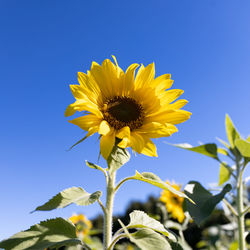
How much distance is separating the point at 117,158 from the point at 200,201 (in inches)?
30.0

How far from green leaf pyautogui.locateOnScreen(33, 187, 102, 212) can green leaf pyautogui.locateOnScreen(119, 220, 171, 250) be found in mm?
228

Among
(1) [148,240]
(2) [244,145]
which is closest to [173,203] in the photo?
(2) [244,145]

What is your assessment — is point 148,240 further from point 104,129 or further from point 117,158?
point 104,129

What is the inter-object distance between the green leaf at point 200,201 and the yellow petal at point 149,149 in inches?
16.2

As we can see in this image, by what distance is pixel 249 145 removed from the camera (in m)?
2.16

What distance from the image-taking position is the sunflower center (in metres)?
1.91

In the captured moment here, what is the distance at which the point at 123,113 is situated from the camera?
6.50ft

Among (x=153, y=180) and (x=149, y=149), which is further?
(x=149, y=149)

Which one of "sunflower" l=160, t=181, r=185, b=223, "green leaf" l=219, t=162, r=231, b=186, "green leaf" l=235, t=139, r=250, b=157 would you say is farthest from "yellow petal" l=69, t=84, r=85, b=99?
"sunflower" l=160, t=181, r=185, b=223

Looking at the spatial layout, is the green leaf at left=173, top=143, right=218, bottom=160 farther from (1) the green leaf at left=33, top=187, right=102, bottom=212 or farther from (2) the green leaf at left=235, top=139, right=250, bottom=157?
(1) the green leaf at left=33, top=187, right=102, bottom=212

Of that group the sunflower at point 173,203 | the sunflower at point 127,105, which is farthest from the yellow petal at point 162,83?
the sunflower at point 173,203

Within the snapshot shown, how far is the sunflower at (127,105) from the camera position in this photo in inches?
66.2

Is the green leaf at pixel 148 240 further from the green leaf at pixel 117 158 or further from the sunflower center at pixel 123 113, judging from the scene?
the sunflower center at pixel 123 113

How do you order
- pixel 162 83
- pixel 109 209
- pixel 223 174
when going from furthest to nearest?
pixel 223 174, pixel 162 83, pixel 109 209
